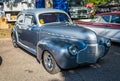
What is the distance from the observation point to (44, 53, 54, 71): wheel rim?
649cm

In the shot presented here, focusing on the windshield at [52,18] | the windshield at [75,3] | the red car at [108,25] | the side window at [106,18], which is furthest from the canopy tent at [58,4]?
the windshield at [52,18]

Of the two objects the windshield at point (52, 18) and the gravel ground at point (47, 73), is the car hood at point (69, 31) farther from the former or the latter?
the gravel ground at point (47, 73)

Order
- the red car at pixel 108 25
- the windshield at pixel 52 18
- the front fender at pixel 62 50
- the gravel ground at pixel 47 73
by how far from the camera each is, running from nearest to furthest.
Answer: the front fender at pixel 62 50 → the gravel ground at pixel 47 73 → the windshield at pixel 52 18 → the red car at pixel 108 25

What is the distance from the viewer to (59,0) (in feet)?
52.2

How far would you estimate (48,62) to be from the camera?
6.66 meters

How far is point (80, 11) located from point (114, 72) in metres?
11.1

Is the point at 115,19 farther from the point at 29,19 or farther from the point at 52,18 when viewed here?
the point at 29,19

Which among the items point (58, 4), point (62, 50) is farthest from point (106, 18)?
point (58, 4)

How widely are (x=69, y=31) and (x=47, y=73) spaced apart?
1382mm

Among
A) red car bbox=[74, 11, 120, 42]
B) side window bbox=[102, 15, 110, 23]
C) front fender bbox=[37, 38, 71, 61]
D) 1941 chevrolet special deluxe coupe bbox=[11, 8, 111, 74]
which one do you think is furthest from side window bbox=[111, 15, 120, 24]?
front fender bbox=[37, 38, 71, 61]

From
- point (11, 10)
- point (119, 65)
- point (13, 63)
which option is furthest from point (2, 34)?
point (119, 65)

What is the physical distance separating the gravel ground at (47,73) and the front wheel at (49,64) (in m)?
0.12

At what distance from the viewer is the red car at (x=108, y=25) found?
976cm

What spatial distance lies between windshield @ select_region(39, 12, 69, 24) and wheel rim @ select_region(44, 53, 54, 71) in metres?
1.44
